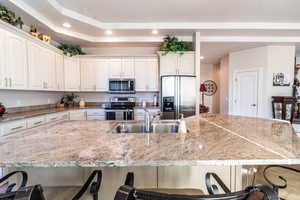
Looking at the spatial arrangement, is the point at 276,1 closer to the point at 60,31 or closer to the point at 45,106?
the point at 60,31

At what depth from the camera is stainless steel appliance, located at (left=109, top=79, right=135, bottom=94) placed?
4379 mm

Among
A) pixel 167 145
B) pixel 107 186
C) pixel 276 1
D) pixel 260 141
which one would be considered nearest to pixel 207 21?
pixel 276 1

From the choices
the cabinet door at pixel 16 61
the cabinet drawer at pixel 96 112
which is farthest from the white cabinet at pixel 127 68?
the cabinet door at pixel 16 61

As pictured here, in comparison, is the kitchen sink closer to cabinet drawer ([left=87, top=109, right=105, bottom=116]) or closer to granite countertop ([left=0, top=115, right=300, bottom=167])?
granite countertop ([left=0, top=115, right=300, bottom=167])

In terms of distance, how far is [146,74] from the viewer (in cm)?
449

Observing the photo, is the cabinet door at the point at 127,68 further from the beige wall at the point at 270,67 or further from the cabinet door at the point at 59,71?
the beige wall at the point at 270,67

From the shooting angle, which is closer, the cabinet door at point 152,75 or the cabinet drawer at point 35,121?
the cabinet drawer at point 35,121

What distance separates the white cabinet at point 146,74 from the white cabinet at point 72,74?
1.62 meters

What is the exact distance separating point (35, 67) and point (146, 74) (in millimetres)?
2537

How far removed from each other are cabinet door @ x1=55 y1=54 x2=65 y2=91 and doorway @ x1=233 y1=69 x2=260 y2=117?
17.8ft

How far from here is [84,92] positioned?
15.9ft

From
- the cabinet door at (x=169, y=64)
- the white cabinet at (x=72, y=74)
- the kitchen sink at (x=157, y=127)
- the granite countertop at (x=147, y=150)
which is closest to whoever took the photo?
the granite countertop at (x=147, y=150)

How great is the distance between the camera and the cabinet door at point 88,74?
4477mm

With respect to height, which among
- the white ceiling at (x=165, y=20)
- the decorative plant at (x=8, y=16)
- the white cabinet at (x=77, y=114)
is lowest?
the white cabinet at (x=77, y=114)
